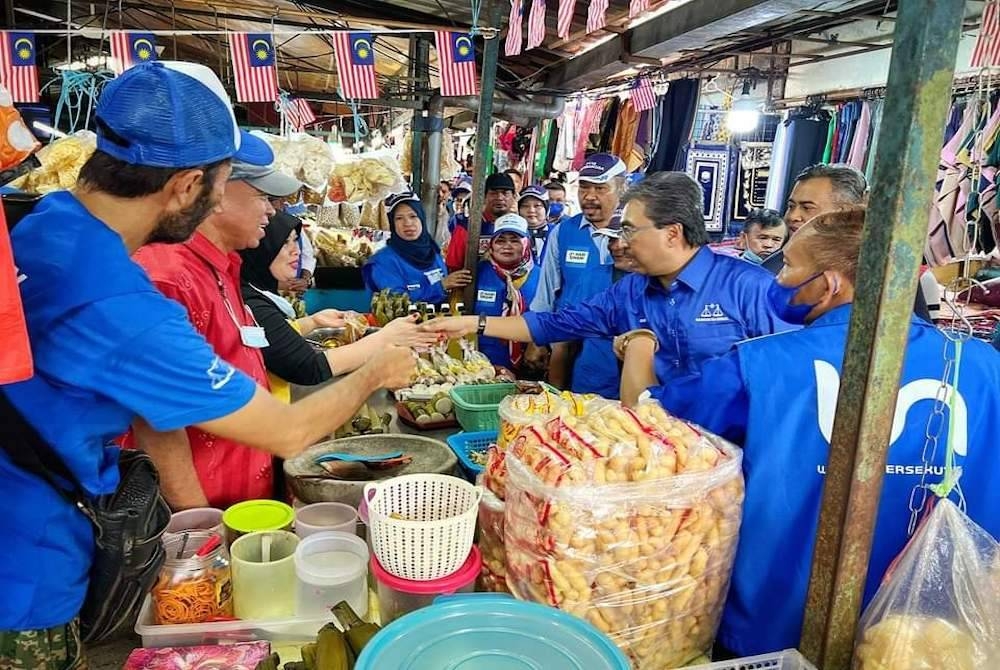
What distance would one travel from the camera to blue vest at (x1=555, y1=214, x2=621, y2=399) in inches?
155

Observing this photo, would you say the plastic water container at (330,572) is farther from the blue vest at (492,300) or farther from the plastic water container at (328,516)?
the blue vest at (492,300)

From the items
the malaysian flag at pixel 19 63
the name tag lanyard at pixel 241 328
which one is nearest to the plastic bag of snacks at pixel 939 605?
the name tag lanyard at pixel 241 328

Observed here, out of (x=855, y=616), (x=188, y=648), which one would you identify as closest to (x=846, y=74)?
(x=855, y=616)

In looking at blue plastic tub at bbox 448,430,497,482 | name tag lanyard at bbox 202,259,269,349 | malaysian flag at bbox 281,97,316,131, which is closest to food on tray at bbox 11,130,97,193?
name tag lanyard at bbox 202,259,269,349

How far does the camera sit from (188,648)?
145 cm

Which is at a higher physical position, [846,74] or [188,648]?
[846,74]

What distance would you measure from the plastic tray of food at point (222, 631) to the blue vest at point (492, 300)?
357 cm

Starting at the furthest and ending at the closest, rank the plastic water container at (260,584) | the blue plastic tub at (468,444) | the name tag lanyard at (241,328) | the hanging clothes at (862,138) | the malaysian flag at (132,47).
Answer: the hanging clothes at (862,138), the malaysian flag at (132,47), the blue plastic tub at (468,444), the name tag lanyard at (241,328), the plastic water container at (260,584)

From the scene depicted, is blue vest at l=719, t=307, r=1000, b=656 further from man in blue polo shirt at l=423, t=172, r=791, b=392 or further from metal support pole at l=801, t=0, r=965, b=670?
man in blue polo shirt at l=423, t=172, r=791, b=392

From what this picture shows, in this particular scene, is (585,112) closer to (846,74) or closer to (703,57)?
(703,57)

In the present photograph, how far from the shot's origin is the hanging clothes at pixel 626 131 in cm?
842

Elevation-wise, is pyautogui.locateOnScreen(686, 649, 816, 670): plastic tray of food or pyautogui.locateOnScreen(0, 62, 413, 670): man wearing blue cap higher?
pyautogui.locateOnScreen(0, 62, 413, 670): man wearing blue cap

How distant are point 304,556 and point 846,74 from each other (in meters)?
7.74

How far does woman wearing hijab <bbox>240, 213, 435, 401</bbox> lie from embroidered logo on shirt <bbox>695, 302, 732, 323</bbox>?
1.13 meters
